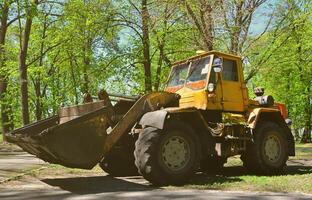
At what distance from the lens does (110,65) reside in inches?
1182

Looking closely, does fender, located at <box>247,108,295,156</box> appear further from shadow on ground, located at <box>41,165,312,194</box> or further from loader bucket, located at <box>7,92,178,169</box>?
loader bucket, located at <box>7,92,178,169</box>

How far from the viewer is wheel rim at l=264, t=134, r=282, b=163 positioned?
39.4 ft

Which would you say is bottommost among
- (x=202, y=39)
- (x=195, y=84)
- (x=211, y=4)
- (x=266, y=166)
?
(x=266, y=166)

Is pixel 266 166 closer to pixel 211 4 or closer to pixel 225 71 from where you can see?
pixel 225 71

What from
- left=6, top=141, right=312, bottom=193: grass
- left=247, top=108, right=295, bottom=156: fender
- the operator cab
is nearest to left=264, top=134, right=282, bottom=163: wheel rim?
left=247, top=108, right=295, bottom=156: fender

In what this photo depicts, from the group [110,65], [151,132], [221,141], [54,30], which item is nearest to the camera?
[151,132]

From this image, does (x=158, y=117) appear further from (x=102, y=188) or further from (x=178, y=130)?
(x=102, y=188)

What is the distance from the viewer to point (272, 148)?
40.0ft

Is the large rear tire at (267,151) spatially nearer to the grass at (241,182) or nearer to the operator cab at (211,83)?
the grass at (241,182)

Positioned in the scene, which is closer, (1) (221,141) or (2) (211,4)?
(1) (221,141)

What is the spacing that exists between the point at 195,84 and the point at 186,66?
2.54ft

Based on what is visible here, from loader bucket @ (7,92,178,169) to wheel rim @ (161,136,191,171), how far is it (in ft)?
3.43

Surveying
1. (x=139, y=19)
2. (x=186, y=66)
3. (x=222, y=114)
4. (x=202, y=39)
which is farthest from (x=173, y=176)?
(x=139, y=19)

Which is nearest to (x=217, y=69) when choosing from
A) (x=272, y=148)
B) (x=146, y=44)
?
(x=272, y=148)
